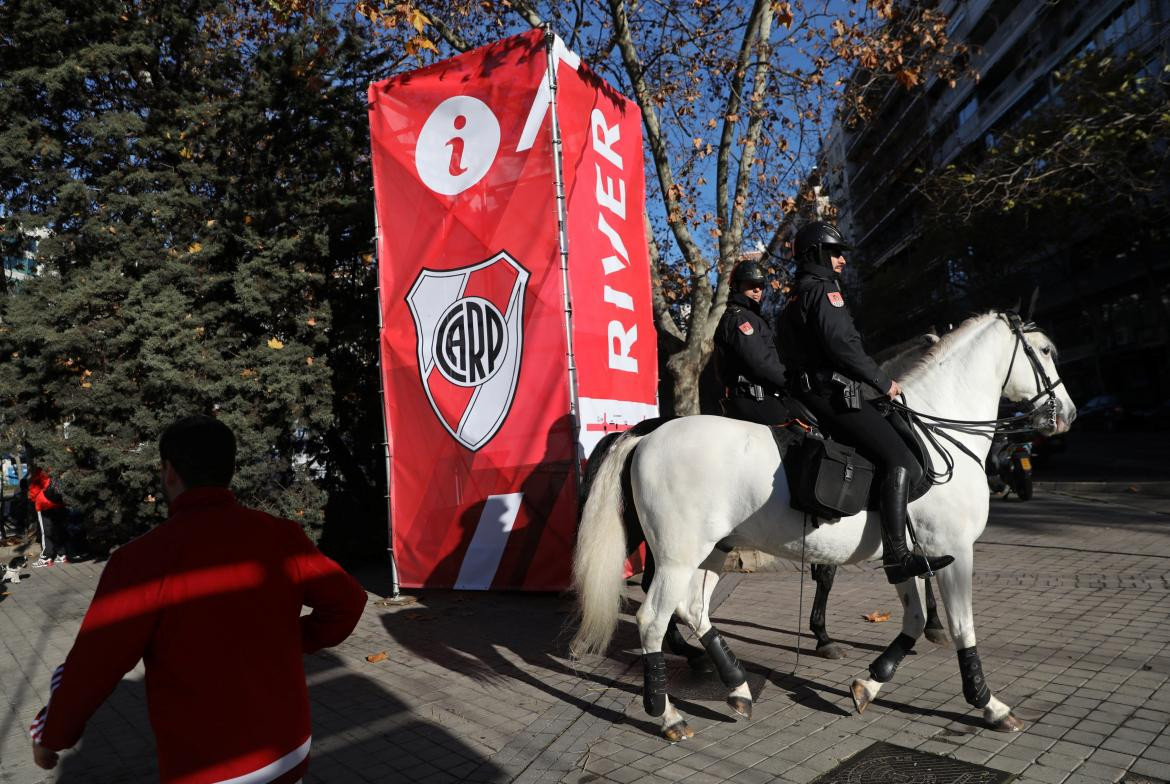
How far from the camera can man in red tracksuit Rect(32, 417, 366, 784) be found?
77.6 inches

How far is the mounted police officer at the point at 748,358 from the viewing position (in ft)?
18.4

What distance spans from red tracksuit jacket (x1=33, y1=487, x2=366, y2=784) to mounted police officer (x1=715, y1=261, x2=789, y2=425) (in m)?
4.04

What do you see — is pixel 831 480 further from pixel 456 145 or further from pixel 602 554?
pixel 456 145

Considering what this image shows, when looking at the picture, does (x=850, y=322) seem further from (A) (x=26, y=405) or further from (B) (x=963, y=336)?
(A) (x=26, y=405)

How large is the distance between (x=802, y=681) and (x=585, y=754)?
67.3 inches

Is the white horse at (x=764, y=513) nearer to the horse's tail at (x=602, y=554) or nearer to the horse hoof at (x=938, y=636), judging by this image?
the horse's tail at (x=602, y=554)

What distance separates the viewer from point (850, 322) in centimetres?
447

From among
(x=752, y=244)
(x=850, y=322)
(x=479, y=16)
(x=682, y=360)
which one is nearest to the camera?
(x=850, y=322)

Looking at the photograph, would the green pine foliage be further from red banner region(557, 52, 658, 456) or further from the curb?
the curb

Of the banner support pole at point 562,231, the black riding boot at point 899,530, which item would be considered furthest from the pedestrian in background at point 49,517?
the black riding boot at point 899,530

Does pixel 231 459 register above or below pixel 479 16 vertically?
below

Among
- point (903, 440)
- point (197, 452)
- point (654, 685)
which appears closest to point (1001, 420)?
point (903, 440)

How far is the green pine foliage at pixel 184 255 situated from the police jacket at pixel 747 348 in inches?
239

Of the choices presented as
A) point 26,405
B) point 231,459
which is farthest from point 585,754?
point 26,405
